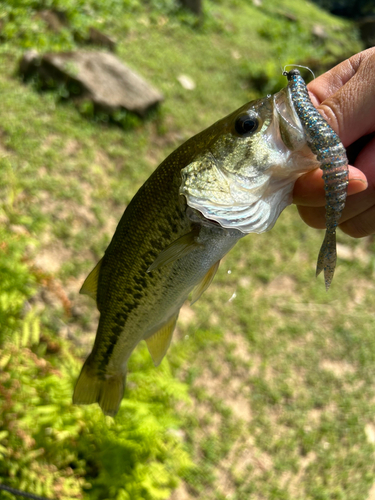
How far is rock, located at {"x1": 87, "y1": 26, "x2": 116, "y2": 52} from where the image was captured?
6.96 m

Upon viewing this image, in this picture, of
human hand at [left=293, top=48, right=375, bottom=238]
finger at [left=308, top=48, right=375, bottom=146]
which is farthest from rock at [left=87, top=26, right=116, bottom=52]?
finger at [left=308, top=48, right=375, bottom=146]

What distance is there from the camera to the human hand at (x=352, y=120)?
1524mm

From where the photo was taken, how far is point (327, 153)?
131 cm

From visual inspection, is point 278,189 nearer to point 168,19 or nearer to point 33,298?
point 33,298

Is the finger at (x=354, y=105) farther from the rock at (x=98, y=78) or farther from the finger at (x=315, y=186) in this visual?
the rock at (x=98, y=78)

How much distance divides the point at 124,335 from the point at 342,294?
150 inches

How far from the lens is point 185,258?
157 centimetres

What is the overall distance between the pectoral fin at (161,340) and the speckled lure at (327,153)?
77 centimetres

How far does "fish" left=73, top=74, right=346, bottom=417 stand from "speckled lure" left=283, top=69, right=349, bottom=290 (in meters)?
0.02

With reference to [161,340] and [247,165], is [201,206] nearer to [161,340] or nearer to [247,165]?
[247,165]

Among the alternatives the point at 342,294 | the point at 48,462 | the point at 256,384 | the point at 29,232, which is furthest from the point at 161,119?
the point at 48,462

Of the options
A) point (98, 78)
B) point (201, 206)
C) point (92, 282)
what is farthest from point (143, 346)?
point (98, 78)

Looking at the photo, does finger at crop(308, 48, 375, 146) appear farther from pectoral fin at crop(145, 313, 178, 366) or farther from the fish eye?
pectoral fin at crop(145, 313, 178, 366)

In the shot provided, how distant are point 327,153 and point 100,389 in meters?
1.44
